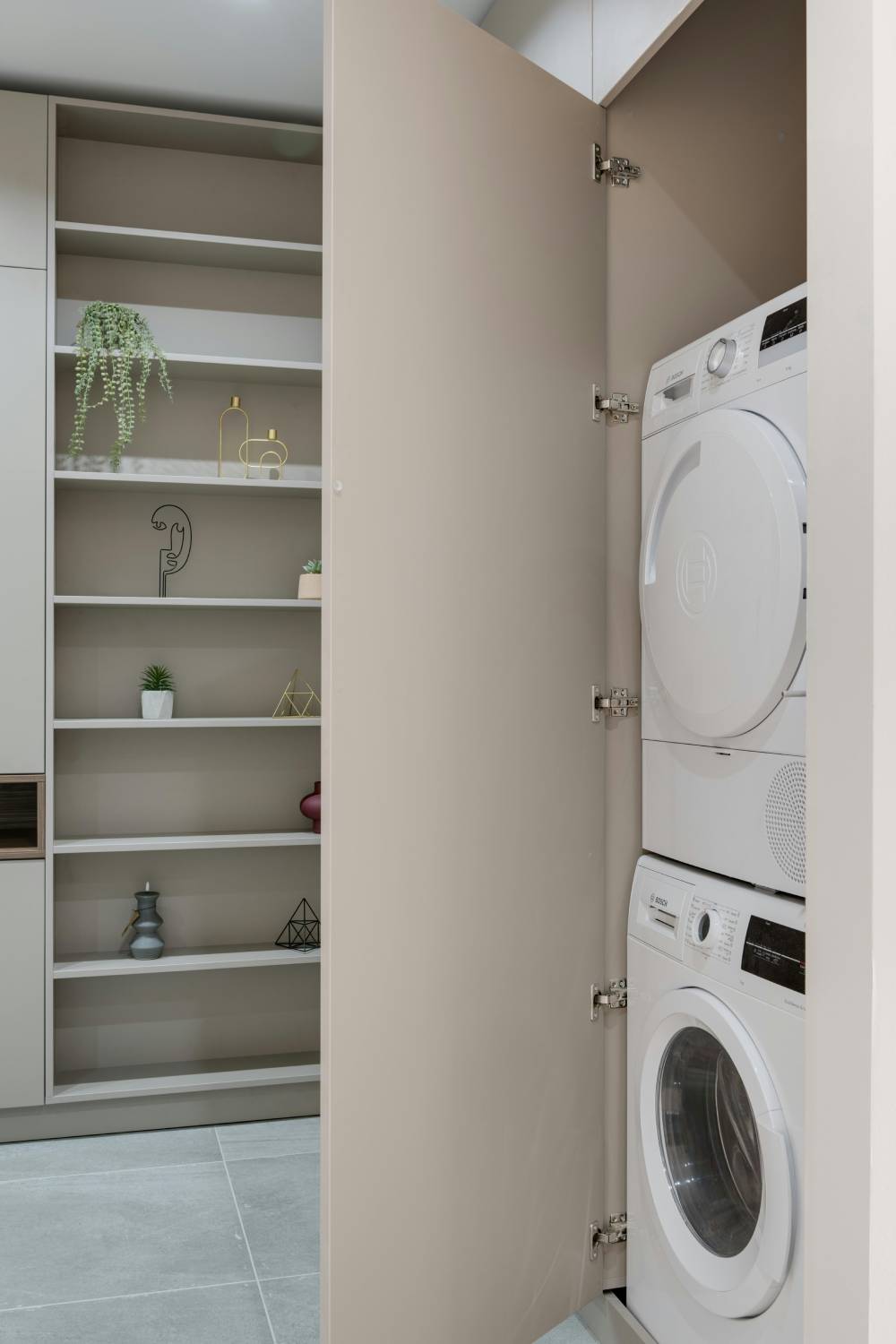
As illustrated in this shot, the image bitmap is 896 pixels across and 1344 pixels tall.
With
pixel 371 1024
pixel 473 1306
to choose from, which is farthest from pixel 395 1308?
pixel 371 1024

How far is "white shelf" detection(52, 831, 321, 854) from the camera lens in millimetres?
3162

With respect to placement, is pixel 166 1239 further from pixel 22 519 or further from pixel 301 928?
pixel 22 519

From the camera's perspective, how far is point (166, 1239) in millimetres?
2549

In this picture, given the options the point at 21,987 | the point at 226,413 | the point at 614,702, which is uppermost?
the point at 226,413

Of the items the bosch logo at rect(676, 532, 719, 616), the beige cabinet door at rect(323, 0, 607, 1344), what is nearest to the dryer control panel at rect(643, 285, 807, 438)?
the beige cabinet door at rect(323, 0, 607, 1344)

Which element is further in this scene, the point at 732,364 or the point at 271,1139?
the point at 271,1139

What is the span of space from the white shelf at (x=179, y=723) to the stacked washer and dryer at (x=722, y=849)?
149cm

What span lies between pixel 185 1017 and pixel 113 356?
2028 mm

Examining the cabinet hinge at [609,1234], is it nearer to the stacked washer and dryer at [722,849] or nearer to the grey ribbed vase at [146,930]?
the stacked washer and dryer at [722,849]

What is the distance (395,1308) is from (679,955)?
728mm

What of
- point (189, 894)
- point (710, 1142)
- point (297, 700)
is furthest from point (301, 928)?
point (710, 1142)

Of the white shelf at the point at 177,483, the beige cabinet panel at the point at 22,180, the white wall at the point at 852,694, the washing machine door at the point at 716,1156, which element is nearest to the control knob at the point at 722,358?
the white wall at the point at 852,694

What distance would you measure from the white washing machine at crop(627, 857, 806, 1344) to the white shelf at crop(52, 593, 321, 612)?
1602 mm

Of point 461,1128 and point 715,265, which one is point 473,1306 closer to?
point 461,1128
